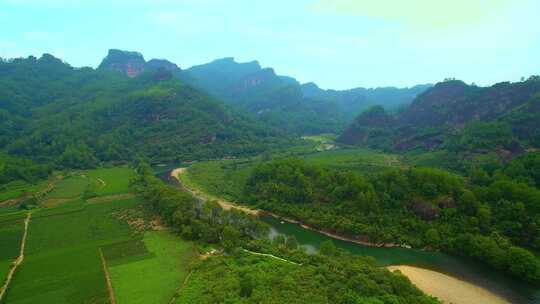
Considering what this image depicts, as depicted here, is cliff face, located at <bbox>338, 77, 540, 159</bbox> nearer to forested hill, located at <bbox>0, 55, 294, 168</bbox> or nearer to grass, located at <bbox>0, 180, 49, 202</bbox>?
forested hill, located at <bbox>0, 55, 294, 168</bbox>

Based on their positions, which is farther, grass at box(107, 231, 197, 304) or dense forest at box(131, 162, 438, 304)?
grass at box(107, 231, 197, 304)

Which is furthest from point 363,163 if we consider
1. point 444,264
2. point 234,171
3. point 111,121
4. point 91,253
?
point 111,121

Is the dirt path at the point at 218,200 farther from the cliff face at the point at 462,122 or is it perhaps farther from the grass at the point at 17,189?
the cliff face at the point at 462,122

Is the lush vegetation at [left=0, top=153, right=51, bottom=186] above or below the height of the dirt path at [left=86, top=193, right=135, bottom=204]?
above

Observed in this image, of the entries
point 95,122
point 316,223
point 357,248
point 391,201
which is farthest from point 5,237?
point 95,122

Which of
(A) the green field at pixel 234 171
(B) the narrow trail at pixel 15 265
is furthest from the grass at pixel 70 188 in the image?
(A) the green field at pixel 234 171

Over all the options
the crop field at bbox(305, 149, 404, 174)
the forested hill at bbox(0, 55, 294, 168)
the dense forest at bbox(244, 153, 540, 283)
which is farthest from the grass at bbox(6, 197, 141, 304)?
the crop field at bbox(305, 149, 404, 174)
